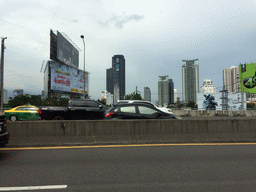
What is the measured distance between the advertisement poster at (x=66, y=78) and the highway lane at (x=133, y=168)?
66.6 meters

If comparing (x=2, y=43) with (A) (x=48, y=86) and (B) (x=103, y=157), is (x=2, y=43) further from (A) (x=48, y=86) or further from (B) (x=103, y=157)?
(A) (x=48, y=86)

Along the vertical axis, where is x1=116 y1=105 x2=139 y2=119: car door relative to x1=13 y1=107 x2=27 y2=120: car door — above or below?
above

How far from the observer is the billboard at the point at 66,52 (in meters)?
71.4

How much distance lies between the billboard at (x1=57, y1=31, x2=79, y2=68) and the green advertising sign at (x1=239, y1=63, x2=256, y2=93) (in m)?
55.8

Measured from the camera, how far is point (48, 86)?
228 ft

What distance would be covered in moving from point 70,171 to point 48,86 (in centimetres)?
6952

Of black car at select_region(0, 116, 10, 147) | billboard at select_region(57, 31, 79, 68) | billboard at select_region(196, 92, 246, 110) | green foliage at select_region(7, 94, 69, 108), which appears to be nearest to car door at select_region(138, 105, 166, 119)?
black car at select_region(0, 116, 10, 147)

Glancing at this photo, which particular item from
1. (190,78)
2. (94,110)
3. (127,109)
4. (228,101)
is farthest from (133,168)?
(190,78)

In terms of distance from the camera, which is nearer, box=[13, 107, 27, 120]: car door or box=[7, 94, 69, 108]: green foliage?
box=[13, 107, 27, 120]: car door

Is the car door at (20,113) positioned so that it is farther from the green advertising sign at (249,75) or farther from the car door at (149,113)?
the green advertising sign at (249,75)

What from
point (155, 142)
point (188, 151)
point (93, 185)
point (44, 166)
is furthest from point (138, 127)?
point (93, 185)

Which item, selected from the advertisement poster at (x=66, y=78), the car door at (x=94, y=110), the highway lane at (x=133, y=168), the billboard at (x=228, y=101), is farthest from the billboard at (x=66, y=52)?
the highway lane at (x=133, y=168)

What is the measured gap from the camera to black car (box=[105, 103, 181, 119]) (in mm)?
9328

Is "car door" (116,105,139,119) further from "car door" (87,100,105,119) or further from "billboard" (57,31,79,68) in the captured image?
"billboard" (57,31,79,68)
